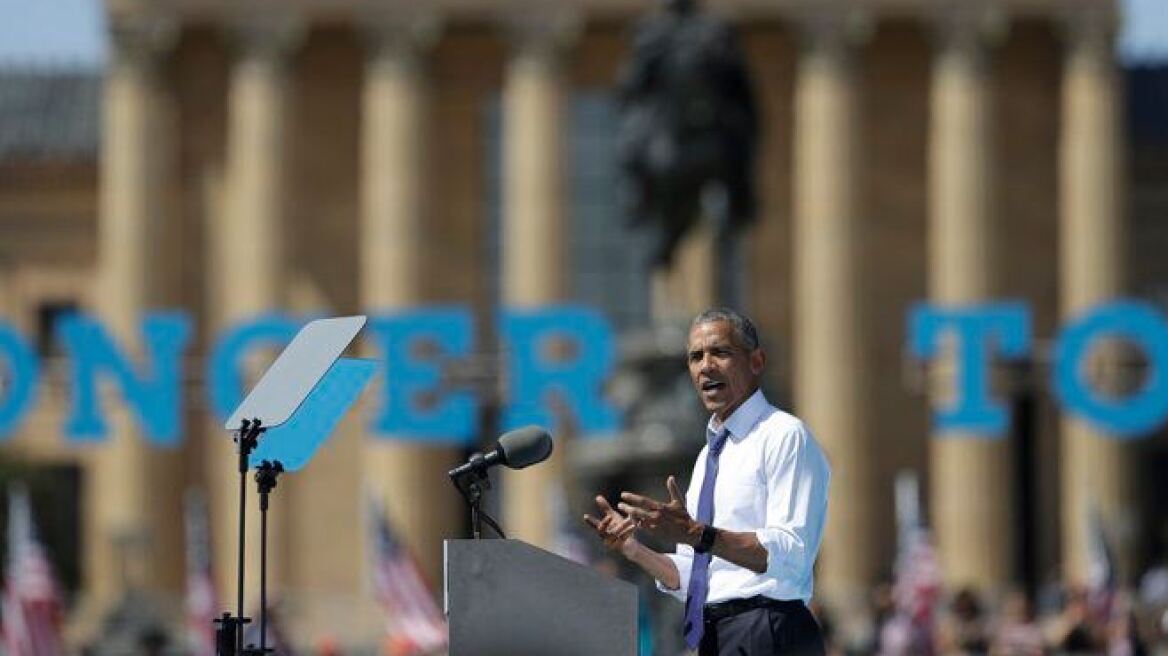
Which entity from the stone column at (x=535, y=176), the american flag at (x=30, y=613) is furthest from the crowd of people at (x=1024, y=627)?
the stone column at (x=535, y=176)

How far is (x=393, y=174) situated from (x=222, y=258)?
17.6ft

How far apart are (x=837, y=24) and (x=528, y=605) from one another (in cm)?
6730

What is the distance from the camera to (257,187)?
254 ft

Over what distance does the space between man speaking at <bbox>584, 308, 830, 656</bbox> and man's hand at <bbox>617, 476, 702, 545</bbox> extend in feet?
0.55

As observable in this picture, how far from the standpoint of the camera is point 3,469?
7681 cm

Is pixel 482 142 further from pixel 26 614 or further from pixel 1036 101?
pixel 26 614

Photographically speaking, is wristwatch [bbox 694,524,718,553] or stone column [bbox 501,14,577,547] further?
stone column [bbox 501,14,577,547]

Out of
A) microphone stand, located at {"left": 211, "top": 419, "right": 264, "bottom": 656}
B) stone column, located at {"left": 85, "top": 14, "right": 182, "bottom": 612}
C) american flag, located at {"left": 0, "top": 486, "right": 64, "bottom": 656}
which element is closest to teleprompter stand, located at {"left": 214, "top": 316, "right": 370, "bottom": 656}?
microphone stand, located at {"left": 211, "top": 419, "right": 264, "bottom": 656}

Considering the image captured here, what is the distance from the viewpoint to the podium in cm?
1036

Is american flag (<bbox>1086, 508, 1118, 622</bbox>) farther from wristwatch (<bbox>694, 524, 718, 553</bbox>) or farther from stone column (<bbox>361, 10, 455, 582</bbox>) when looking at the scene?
stone column (<bbox>361, 10, 455, 582</bbox>)

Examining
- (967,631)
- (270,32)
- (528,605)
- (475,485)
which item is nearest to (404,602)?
(967,631)

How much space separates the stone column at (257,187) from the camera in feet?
254

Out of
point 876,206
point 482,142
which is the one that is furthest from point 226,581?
point 876,206

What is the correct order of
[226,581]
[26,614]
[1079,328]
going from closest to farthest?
[26,614], [1079,328], [226,581]
